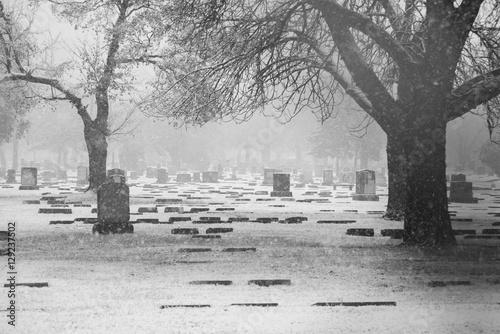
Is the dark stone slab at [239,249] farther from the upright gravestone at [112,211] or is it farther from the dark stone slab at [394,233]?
the upright gravestone at [112,211]

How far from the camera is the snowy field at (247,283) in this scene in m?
6.02

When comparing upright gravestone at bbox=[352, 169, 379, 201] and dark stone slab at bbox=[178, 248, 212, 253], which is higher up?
upright gravestone at bbox=[352, 169, 379, 201]

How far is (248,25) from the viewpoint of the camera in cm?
1312

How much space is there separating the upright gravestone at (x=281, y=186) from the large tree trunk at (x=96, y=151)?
8137mm

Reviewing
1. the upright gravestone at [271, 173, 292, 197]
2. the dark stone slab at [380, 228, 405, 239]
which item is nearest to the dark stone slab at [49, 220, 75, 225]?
the dark stone slab at [380, 228, 405, 239]

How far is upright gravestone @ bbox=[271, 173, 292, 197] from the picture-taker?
97.6 feet

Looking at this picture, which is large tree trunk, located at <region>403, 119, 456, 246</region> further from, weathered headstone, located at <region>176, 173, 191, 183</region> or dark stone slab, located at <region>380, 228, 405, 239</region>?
weathered headstone, located at <region>176, 173, 191, 183</region>

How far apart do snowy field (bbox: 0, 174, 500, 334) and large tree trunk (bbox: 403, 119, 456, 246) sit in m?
0.54

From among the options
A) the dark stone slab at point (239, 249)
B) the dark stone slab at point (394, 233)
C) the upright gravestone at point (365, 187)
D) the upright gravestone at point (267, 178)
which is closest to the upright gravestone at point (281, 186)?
the upright gravestone at point (365, 187)

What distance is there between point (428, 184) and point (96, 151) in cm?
1791

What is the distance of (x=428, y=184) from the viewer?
11.7 m

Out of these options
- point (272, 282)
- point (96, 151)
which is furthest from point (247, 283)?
point (96, 151)

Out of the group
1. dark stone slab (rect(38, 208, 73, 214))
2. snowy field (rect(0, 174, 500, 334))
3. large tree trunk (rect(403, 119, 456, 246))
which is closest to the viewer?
snowy field (rect(0, 174, 500, 334))

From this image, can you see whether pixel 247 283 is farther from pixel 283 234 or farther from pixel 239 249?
pixel 283 234
